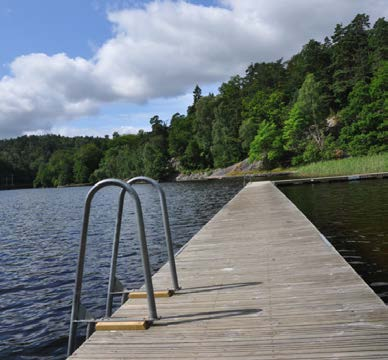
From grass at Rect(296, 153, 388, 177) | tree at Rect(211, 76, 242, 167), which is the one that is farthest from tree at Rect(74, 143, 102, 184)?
grass at Rect(296, 153, 388, 177)

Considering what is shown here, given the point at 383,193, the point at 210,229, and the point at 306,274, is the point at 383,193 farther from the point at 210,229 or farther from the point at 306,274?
the point at 306,274

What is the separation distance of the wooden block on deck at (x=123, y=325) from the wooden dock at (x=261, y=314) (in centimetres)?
6

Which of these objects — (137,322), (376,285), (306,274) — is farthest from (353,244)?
(137,322)

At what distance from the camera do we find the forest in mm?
47969

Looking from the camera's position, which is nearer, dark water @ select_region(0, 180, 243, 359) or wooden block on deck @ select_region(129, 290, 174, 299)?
wooden block on deck @ select_region(129, 290, 174, 299)

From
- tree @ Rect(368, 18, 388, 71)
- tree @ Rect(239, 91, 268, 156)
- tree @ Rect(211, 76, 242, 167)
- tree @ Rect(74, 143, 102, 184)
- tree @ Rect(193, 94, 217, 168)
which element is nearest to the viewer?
tree @ Rect(368, 18, 388, 71)

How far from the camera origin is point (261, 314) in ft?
13.0

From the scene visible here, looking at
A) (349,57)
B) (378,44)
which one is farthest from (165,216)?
(349,57)

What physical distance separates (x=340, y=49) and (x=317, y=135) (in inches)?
603

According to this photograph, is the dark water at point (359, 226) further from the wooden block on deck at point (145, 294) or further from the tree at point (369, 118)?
the tree at point (369, 118)

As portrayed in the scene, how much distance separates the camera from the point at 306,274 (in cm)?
533

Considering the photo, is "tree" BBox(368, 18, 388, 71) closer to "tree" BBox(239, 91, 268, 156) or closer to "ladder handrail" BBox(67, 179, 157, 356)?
"tree" BBox(239, 91, 268, 156)

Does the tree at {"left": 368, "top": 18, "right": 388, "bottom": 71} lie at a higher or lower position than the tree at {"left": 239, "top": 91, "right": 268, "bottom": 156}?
higher

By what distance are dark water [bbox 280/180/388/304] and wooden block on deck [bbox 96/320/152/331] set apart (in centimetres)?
Answer: 425
